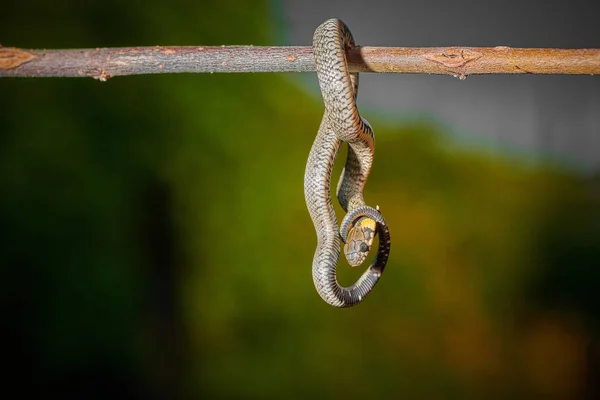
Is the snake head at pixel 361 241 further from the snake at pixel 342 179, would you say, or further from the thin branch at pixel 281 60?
the thin branch at pixel 281 60

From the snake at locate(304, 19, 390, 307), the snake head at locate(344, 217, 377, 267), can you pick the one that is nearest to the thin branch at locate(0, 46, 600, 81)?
the snake at locate(304, 19, 390, 307)

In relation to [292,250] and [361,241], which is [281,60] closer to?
[361,241]

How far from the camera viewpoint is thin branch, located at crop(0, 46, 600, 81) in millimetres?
1347

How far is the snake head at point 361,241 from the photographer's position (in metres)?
1.55

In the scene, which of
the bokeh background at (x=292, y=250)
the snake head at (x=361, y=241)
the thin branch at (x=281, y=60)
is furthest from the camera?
the bokeh background at (x=292, y=250)

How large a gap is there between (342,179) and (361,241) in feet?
1.17

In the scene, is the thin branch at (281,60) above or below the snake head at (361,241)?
above

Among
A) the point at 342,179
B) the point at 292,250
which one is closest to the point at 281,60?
the point at 342,179

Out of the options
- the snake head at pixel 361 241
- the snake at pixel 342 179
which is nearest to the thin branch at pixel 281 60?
the snake at pixel 342 179

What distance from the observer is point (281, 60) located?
1.41 metres

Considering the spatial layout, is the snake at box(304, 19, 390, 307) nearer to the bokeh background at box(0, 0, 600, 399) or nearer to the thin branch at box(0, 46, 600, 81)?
the thin branch at box(0, 46, 600, 81)

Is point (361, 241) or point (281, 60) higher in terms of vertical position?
point (281, 60)

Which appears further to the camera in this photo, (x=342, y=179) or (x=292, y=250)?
(x=292, y=250)

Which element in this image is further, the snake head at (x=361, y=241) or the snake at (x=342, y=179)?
the snake head at (x=361, y=241)
